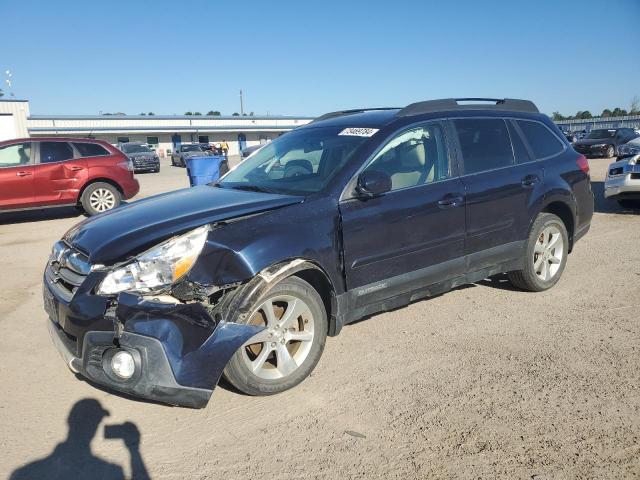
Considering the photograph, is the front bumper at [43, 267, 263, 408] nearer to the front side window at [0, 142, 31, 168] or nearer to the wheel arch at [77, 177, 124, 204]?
the wheel arch at [77, 177, 124, 204]

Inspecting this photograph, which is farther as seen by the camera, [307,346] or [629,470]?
[307,346]

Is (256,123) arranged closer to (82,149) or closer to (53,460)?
(82,149)

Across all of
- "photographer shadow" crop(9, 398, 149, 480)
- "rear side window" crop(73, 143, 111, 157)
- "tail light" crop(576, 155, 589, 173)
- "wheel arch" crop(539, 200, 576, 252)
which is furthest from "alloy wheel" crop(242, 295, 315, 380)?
"rear side window" crop(73, 143, 111, 157)

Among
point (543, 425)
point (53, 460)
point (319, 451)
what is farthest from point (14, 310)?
point (543, 425)

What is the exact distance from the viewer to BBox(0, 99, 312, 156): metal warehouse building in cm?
4953

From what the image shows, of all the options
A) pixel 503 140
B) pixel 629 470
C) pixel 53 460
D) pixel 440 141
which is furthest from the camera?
pixel 503 140

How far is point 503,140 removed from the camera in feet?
15.7

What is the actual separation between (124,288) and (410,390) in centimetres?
188

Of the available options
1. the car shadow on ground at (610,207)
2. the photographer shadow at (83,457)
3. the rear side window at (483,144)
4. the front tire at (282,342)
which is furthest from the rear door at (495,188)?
the car shadow on ground at (610,207)

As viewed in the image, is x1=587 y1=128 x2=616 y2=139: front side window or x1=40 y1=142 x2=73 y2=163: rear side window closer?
x1=40 y1=142 x2=73 y2=163: rear side window

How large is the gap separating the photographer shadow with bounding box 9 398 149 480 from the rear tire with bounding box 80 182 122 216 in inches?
315

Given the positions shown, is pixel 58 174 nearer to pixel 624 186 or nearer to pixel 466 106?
pixel 466 106

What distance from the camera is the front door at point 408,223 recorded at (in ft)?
12.0

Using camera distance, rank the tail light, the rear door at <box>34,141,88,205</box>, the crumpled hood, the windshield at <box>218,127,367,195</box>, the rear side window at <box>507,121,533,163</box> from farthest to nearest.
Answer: the rear door at <box>34,141,88,205</box> → the tail light → the rear side window at <box>507,121,533,163</box> → the windshield at <box>218,127,367,195</box> → the crumpled hood
